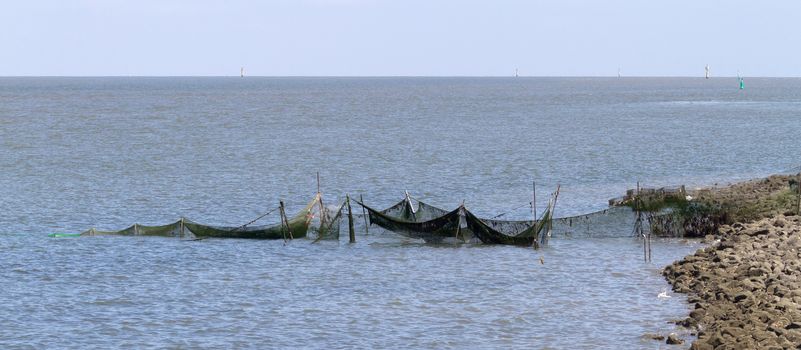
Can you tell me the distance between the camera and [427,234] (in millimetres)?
36844

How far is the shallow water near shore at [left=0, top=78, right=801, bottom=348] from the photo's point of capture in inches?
1039

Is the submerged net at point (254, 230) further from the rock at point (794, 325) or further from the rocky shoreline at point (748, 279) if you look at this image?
the rock at point (794, 325)

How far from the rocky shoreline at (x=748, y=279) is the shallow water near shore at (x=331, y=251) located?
908mm

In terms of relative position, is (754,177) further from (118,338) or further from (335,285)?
(118,338)

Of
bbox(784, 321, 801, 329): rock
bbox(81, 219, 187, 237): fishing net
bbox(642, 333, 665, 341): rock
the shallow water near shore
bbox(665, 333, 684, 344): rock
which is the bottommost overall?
the shallow water near shore

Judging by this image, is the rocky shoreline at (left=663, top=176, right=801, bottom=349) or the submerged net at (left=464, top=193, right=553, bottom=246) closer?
the rocky shoreline at (left=663, top=176, right=801, bottom=349)

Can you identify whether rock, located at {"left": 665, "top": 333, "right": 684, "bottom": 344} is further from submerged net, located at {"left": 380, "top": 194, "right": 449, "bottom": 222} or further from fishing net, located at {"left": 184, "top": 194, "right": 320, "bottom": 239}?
fishing net, located at {"left": 184, "top": 194, "right": 320, "bottom": 239}

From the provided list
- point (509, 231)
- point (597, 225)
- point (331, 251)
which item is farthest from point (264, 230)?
point (597, 225)

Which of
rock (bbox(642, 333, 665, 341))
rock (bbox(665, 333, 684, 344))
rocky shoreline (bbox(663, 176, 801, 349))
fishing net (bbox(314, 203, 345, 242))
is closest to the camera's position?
rocky shoreline (bbox(663, 176, 801, 349))

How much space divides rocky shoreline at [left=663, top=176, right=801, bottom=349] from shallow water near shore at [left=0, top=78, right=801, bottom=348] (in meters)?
0.91

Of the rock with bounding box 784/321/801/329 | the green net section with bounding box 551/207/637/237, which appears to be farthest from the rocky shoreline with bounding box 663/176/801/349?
the green net section with bounding box 551/207/637/237

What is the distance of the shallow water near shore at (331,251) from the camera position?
26.4 meters

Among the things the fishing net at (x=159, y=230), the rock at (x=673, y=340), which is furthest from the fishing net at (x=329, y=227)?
the rock at (x=673, y=340)

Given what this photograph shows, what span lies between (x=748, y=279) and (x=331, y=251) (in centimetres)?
1398
